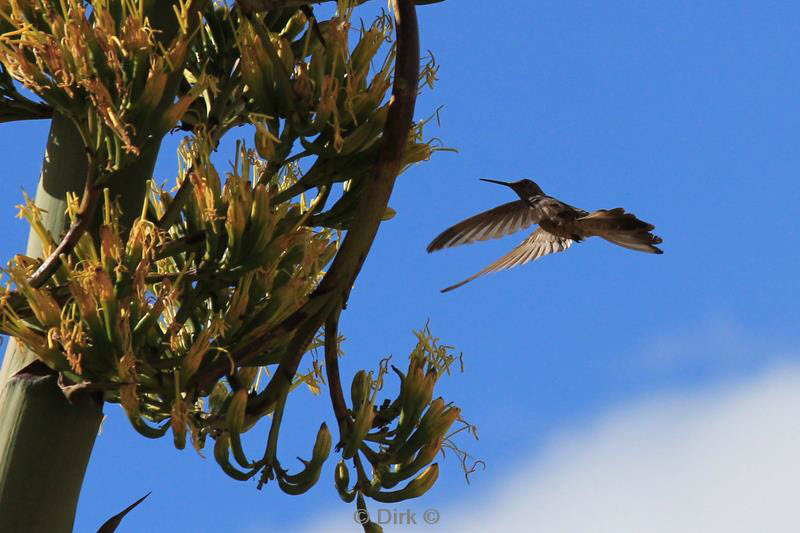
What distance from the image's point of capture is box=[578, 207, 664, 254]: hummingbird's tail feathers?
214 inches

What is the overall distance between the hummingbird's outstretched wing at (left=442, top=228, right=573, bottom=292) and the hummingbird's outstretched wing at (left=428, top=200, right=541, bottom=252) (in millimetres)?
440

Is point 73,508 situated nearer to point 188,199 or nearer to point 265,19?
point 188,199

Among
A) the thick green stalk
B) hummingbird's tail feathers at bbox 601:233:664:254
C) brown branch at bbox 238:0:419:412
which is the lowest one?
the thick green stalk

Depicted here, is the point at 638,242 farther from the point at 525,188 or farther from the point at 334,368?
the point at 334,368

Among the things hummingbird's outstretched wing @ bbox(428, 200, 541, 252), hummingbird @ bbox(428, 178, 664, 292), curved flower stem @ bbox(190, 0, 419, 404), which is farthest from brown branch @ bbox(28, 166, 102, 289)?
hummingbird's outstretched wing @ bbox(428, 200, 541, 252)

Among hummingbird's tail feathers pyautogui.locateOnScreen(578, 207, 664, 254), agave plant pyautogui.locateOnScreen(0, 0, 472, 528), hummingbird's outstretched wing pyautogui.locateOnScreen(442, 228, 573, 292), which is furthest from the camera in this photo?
hummingbird's outstretched wing pyautogui.locateOnScreen(442, 228, 573, 292)

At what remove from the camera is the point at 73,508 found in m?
4.31

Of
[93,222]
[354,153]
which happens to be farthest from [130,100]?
[354,153]

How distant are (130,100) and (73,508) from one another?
152cm

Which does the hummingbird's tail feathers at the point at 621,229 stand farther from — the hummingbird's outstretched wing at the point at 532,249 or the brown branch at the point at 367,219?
the brown branch at the point at 367,219

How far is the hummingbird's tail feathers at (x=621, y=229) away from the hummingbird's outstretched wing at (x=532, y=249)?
0.50 metres

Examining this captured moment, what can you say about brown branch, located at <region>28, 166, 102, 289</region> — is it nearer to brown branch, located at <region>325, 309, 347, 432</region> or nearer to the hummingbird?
brown branch, located at <region>325, 309, 347, 432</region>

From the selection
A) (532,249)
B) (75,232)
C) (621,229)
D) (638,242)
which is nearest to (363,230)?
(75,232)

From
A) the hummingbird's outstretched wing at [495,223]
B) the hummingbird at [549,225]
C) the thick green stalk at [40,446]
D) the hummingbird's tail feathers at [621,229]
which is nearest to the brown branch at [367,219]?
the thick green stalk at [40,446]
